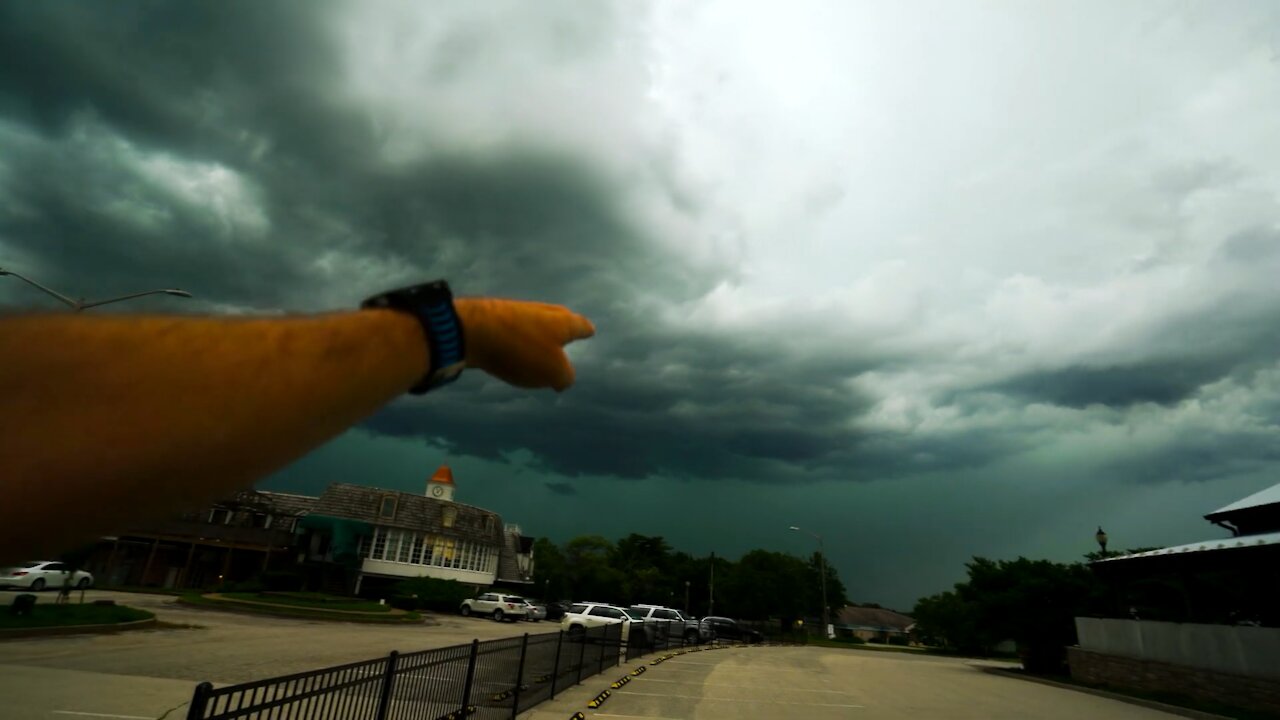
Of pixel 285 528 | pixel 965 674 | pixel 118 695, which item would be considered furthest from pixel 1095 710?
pixel 285 528

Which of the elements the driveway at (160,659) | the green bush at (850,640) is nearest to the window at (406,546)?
the driveway at (160,659)

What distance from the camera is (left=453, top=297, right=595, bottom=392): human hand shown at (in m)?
1.38

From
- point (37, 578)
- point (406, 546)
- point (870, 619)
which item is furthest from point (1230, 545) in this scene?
point (870, 619)

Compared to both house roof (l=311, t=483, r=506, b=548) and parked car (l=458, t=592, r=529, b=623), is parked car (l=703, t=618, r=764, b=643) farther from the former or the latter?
house roof (l=311, t=483, r=506, b=548)

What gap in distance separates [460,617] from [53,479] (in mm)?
42164

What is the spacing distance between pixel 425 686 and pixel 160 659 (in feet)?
32.9

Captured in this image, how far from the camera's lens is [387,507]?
150 feet

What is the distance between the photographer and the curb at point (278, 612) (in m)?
27.1

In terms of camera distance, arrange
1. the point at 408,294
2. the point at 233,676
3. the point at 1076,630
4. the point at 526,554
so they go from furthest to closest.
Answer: the point at 526,554, the point at 1076,630, the point at 233,676, the point at 408,294

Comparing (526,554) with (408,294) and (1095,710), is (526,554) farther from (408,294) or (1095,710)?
(408,294)

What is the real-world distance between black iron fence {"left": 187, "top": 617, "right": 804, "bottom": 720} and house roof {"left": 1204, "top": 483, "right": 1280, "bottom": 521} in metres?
24.4

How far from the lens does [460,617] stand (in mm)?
38531

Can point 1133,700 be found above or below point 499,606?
below

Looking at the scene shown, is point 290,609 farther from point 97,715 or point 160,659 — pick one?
point 97,715
